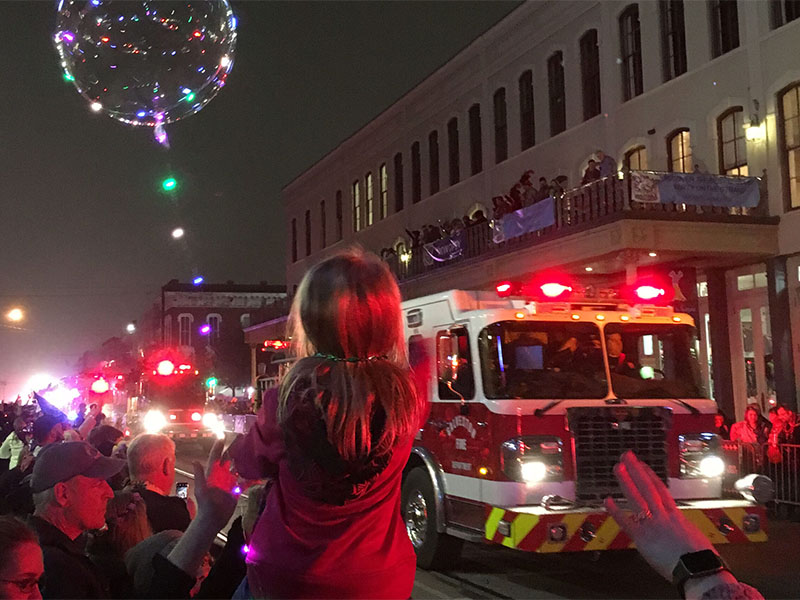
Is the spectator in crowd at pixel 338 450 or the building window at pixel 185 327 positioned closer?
the spectator in crowd at pixel 338 450

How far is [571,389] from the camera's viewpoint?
7766 millimetres

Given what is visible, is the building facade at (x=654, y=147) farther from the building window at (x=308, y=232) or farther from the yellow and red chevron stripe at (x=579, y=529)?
the building window at (x=308, y=232)

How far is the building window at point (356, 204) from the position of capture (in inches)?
1350

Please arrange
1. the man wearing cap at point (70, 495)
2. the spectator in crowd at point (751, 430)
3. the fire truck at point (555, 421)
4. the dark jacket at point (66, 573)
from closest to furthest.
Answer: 1. the dark jacket at point (66, 573)
2. the man wearing cap at point (70, 495)
3. the fire truck at point (555, 421)
4. the spectator in crowd at point (751, 430)

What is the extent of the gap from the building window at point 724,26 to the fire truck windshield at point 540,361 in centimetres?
1171

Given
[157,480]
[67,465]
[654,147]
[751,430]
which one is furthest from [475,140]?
[67,465]

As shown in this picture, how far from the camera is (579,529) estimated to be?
693 cm

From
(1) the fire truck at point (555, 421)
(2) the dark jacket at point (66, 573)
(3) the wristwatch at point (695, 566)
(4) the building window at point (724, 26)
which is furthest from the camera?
(4) the building window at point (724, 26)

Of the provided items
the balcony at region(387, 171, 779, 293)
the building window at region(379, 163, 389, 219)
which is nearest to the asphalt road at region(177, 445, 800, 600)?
the balcony at region(387, 171, 779, 293)

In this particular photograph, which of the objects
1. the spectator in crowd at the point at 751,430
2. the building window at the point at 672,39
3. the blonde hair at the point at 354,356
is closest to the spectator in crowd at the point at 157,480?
the blonde hair at the point at 354,356

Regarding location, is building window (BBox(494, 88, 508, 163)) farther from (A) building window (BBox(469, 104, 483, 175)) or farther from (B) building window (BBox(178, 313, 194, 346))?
Answer: (B) building window (BBox(178, 313, 194, 346))

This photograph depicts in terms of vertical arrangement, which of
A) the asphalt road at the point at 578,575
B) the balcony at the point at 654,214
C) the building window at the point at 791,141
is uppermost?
the building window at the point at 791,141

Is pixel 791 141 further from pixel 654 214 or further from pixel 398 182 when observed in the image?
pixel 398 182

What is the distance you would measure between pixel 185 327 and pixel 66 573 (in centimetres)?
6150
